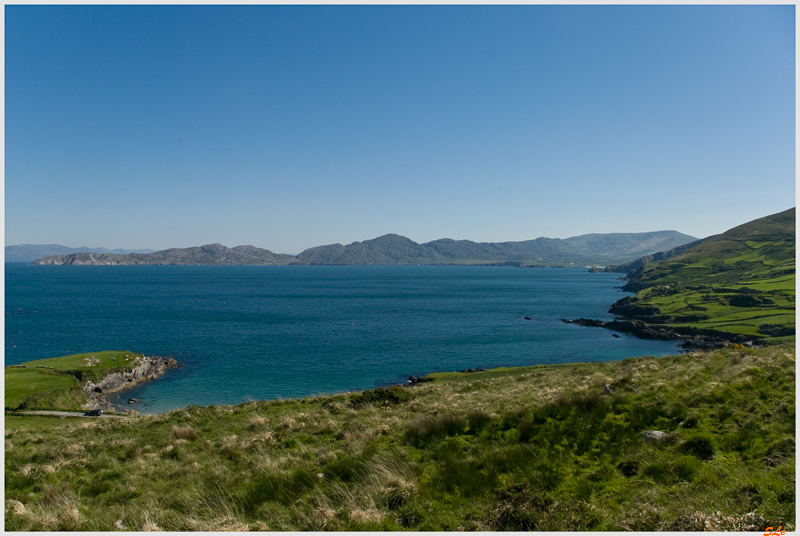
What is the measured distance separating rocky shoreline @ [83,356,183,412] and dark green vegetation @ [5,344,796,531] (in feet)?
114

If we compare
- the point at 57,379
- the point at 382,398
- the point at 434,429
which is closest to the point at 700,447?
the point at 434,429

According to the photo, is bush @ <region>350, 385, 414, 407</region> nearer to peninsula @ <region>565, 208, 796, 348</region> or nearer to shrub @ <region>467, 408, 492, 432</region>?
shrub @ <region>467, 408, 492, 432</region>

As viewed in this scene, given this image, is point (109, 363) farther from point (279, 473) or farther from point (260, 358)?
point (279, 473)

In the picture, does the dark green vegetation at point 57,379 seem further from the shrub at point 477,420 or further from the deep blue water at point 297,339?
the shrub at point 477,420

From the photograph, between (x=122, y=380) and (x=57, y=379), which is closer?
(x=57, y=379)

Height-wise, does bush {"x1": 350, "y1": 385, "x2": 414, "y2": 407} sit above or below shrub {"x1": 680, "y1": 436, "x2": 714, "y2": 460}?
below

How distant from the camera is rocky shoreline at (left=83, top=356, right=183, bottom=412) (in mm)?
45344

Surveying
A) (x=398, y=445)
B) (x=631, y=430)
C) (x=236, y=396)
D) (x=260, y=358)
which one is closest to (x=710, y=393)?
(x=631, y=430)

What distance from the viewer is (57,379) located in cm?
4719

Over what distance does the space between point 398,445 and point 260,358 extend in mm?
58622

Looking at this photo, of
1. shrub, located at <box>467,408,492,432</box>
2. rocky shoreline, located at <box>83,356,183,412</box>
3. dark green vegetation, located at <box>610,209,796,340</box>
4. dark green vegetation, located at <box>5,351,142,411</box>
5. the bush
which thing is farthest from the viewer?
dark green vegetation, located at <box>610,209,796,340</box>

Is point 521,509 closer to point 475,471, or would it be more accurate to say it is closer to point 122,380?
point 475,471

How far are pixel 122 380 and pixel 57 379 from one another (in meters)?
7.28

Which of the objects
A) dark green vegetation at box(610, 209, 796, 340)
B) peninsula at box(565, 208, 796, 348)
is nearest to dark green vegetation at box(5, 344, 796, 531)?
dark green vegetation at box(610, 209, 796, 340)
